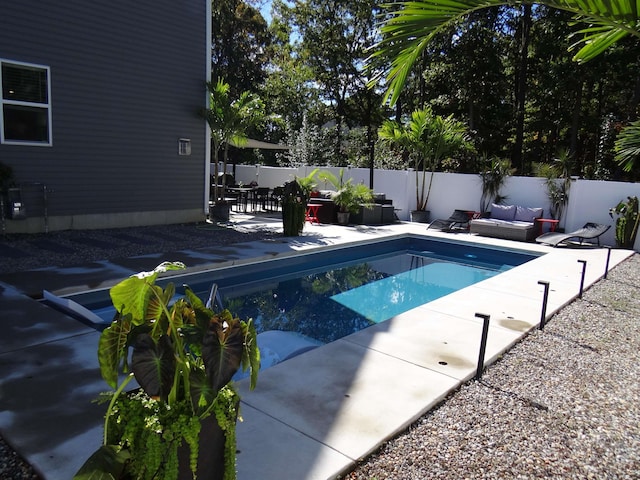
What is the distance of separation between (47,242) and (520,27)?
1872 centimetres

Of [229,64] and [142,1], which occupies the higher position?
[229,64]

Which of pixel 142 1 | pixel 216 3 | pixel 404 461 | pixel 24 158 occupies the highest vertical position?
pixel 216 3

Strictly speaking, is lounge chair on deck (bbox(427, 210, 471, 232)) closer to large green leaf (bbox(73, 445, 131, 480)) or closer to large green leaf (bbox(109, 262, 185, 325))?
large green leaf (bbox(109, 262, 185, 325))

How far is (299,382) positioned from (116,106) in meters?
7.90

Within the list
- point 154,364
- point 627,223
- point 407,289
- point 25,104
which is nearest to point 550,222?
point 627,223

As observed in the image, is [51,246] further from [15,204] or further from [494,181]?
[494,181]

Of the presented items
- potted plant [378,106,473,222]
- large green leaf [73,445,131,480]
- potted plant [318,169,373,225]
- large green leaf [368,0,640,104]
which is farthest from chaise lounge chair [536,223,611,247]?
large green leaf [73,445,131,480]

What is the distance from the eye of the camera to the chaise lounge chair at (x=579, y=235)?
989cm

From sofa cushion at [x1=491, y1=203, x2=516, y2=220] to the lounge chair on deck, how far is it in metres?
0.66

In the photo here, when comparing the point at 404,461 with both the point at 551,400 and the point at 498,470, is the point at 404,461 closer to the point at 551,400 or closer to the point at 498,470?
the point at 498,470

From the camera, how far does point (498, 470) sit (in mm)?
2449

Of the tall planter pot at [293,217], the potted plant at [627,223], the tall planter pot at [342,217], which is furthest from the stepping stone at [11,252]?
the potted plant at [627,223]

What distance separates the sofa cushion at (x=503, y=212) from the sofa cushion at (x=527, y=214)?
114mm

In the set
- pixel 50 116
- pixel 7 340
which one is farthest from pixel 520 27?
pixel 7 340
